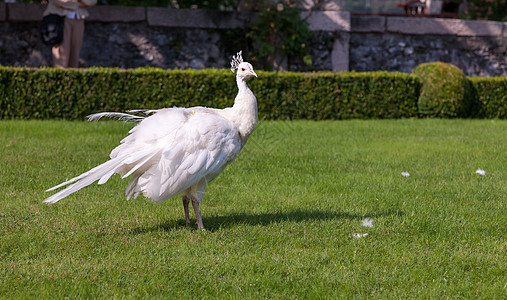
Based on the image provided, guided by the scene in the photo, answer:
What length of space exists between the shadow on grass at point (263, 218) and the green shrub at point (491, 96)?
25.2 ft

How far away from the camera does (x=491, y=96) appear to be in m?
11.6

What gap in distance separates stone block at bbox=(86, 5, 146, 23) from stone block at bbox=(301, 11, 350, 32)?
357 cm

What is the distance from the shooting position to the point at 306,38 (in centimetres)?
1262

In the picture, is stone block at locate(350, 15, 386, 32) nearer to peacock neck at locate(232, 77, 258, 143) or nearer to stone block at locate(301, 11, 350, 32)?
stone block at locate(301, 11, 350, 32)

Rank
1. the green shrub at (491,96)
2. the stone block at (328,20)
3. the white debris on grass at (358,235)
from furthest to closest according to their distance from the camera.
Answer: the stone block at (328,20), the green shrub at (491,96), the white debris on grass at (358,235)

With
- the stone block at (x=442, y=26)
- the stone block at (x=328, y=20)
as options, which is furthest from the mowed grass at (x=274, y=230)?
the stone block at (x=442, y=26)

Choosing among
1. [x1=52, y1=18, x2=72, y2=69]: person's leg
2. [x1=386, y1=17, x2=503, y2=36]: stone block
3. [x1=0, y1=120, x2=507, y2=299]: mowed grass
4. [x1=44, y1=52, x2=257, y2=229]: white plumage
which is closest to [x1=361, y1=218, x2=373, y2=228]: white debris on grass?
[x1=0, y1=120, x2=507, y2=299]: mowed grass

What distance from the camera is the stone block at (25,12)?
11547 mm

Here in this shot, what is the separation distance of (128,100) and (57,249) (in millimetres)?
6268

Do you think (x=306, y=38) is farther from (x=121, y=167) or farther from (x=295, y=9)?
(x=121, y=167)

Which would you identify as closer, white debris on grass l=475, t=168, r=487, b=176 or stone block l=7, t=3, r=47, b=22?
white debris on grass l=475, t=168, r=487, b=176

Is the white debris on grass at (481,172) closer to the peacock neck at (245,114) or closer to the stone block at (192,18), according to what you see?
the peacock neck at (245,114)

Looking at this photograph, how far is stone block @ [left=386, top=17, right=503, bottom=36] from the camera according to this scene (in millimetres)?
13680

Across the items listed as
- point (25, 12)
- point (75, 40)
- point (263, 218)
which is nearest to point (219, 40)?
point (75, 40)
